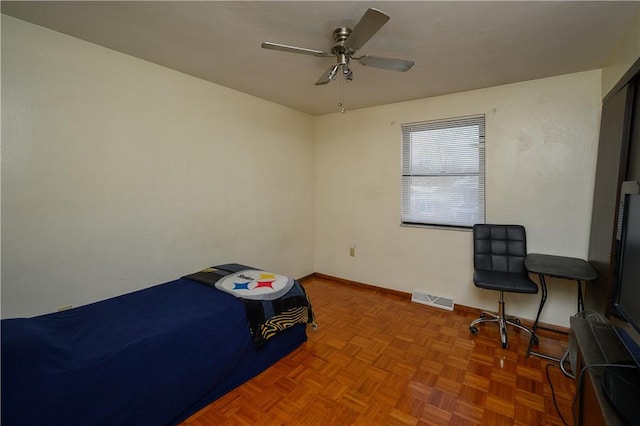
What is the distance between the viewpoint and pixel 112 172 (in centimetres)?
225

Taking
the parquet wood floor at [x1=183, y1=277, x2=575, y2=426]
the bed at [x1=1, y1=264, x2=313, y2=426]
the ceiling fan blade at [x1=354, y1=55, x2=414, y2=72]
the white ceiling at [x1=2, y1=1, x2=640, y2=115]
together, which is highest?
the white ceiling at [x1=2, y1=1, x2=640, y2=115]

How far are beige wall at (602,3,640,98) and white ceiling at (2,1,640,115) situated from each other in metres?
0.05

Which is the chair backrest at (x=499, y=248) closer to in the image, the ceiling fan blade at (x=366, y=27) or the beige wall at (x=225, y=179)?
the beige wall at (x=225, y=179)

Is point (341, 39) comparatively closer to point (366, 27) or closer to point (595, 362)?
point (366, 27)

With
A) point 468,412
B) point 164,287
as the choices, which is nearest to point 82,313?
point 164,287

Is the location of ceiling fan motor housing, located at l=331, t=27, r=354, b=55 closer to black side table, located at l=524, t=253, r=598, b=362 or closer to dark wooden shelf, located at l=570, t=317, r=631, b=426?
dark wooden shelf, located at l=570, t=317, r=631, b=426

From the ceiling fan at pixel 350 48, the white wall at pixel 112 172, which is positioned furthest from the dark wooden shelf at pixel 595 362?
the white wall at pixel 112 172

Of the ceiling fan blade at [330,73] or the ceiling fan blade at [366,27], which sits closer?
the ceiling fan blade at [366,27]

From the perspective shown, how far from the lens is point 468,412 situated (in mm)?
1749

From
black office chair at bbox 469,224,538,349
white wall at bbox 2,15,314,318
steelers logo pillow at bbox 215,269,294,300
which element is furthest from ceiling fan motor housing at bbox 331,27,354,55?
→ black office chair at bbox 469,224,538,349

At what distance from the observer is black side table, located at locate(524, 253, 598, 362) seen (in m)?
2.13

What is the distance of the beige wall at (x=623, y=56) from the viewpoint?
1663 millimetres

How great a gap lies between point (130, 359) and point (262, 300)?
0.86 meters

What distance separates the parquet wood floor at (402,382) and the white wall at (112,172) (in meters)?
1.32
